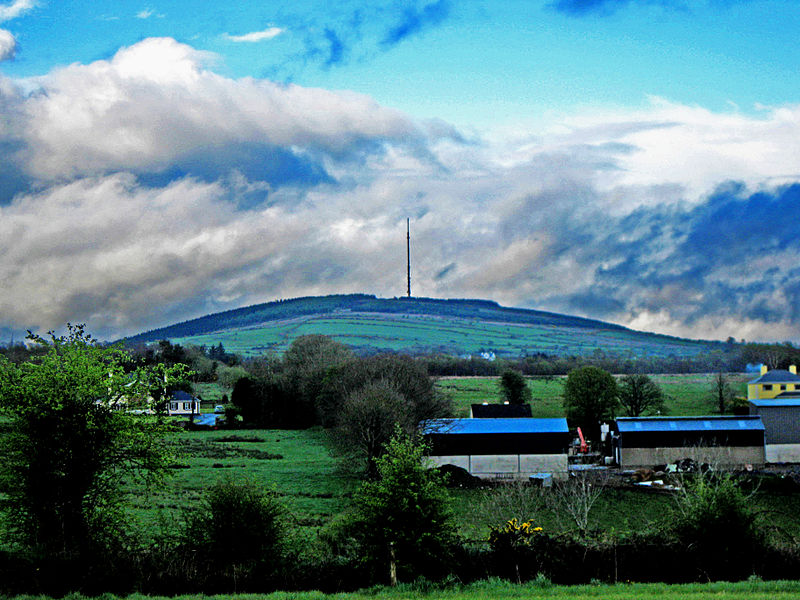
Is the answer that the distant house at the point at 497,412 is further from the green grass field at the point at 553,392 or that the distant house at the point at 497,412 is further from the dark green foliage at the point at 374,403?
the dark green foliage at the point at 374,403

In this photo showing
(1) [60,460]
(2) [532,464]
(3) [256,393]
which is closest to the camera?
(1) [60,460]

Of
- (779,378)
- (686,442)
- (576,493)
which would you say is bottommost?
(576,493)

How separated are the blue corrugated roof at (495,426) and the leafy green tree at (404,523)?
33.4 meters

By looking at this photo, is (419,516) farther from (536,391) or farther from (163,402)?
(536,391)

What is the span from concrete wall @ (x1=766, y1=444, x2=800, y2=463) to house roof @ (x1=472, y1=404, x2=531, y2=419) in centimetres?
2031

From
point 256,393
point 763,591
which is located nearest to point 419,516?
point 763,591

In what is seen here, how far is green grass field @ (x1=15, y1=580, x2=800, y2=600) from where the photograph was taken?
14.2 m

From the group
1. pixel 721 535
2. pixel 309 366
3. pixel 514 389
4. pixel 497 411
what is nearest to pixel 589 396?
pixel 497 411

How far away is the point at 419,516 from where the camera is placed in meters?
18.0

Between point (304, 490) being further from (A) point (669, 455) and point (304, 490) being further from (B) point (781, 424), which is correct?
(B) point (781, 424)

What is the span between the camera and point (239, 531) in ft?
58.5

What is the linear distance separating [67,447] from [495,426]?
37011 millimetres

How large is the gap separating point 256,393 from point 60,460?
62185 millimetres

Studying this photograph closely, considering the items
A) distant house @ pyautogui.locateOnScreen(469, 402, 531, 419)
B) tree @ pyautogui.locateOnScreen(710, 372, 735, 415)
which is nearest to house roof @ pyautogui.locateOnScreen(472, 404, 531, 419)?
distant house @ pyautogui.locateOnScreen(469, 402, 531, 419)
